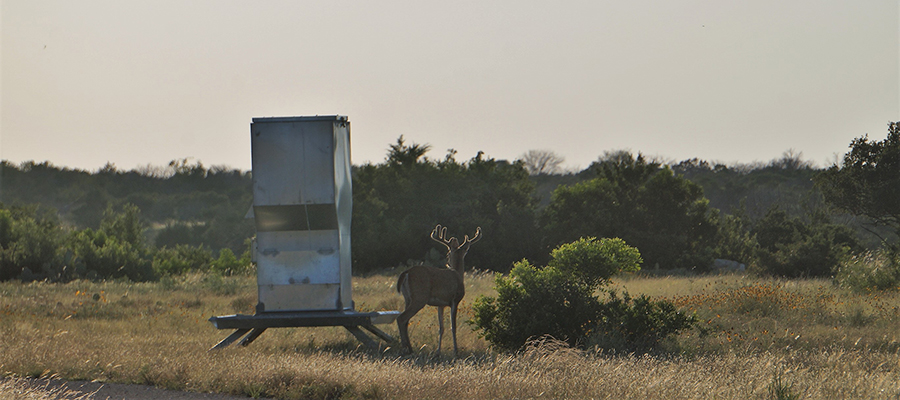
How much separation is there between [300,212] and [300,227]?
0.97ft

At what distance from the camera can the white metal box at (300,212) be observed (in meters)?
12.2

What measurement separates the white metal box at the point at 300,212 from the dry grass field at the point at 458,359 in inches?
35.7

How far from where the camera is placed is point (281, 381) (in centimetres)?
900

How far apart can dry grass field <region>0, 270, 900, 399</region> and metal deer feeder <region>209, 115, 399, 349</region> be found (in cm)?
58

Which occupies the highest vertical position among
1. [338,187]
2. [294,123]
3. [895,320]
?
[294,123]

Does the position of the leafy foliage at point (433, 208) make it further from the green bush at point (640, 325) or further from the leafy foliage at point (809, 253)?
the green bush at point (640, 325)

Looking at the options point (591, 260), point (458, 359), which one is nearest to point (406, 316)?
point (458, 359)

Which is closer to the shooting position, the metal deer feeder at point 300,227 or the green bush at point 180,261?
the metal deer feeder at point 300,227

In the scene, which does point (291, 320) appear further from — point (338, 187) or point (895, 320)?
point (895, 320)

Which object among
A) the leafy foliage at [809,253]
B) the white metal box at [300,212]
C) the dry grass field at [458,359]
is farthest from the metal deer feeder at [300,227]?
the leafy foliage at [809,253]

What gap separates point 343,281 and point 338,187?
1.46 metres

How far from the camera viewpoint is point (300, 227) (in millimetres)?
12500

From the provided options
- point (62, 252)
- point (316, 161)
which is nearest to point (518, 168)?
point (62, 252)

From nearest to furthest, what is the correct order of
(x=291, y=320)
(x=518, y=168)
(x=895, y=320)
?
(x=291, y=320) → (x=895, y=320) → (x=518, y=168)
